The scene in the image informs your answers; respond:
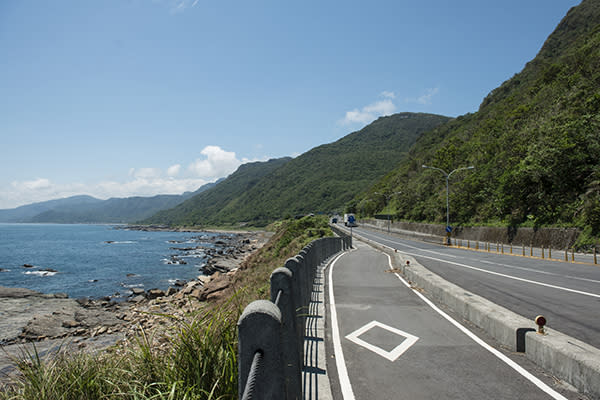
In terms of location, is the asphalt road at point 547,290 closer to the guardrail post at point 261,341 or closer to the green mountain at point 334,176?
the guardrail post at point 261,341

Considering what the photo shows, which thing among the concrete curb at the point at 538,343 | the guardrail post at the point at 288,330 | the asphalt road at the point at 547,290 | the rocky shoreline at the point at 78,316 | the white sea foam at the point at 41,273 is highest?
the guardrail post at the point at 288,330

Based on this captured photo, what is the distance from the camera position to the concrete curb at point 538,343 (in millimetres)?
4215

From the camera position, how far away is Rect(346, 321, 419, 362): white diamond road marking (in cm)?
586

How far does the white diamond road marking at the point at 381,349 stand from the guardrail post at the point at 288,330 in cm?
250

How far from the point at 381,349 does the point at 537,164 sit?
1250 inches

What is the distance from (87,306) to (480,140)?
5776 centimetres

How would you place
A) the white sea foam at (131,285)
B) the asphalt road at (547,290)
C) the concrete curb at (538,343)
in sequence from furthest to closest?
the white sea foam at (131,285), the asphalt road at (547,290), the concrete curb at (538,343)

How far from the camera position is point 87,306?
25156 millimetres

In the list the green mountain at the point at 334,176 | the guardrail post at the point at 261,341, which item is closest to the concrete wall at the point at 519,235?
the guardrail post at the point at 261,341

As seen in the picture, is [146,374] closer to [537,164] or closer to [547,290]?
[547,290]

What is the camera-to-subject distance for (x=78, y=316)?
21406mm

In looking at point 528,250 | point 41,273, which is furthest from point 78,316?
point 528,250

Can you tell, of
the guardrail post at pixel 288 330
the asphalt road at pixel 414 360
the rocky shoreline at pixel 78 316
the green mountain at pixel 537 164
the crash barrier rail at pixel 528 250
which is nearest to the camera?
the guardrail post at pixel 288 330

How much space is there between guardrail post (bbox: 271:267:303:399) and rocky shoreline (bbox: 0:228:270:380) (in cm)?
982
